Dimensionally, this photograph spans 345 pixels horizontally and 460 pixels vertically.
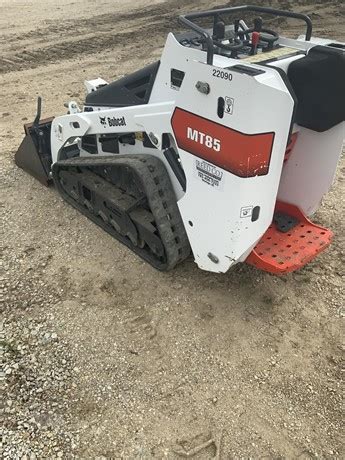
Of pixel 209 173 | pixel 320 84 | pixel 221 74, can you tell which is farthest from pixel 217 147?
pixel 320 84

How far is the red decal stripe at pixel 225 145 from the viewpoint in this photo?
2.92 m

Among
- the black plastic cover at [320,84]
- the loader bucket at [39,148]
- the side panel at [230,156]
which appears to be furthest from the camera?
the loader bucket at [39,148]

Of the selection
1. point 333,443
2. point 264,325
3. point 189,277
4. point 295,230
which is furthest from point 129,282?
point 333,443

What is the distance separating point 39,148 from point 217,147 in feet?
9.43

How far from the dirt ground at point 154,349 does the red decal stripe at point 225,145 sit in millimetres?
1300

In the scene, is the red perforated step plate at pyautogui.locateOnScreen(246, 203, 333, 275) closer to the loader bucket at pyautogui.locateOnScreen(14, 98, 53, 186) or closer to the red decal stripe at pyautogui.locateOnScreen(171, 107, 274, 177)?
the red decal stripe at pyautogui.locateOnScreen(171, 107, 274, 177)

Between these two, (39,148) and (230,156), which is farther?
(39,148)

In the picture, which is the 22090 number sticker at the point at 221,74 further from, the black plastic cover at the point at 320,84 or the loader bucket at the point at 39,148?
the loader bucket at the point at 39,148

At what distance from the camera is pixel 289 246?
12.8ft

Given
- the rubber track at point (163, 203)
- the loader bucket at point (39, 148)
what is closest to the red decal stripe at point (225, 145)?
the rubber track at point (163, 203)

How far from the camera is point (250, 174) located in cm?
301

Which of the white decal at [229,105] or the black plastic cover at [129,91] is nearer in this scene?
the white decal at [229,105]

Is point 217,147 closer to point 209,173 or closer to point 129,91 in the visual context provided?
point 209,173

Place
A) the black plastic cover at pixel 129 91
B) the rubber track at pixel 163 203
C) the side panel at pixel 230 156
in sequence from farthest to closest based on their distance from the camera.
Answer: the black plastic cover at pixel 129 91 < the rubber track at pixel 163 203 < the side panel at pixel 230 156
